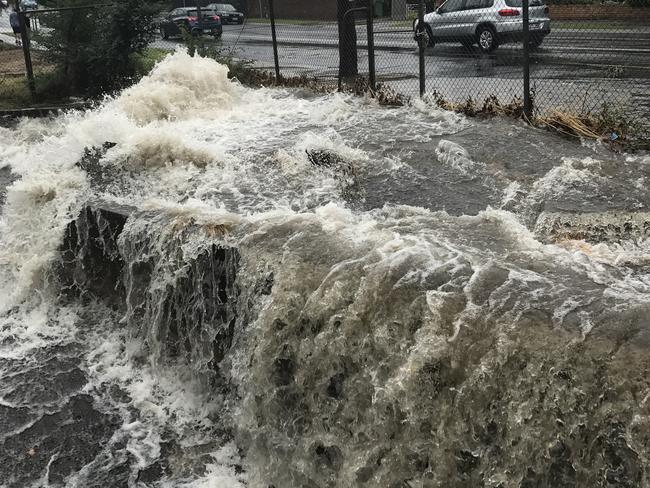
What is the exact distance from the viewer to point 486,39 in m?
9.08

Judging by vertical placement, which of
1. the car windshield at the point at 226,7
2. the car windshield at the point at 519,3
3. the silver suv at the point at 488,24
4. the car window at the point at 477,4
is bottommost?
the silver suv at the point at 488,24

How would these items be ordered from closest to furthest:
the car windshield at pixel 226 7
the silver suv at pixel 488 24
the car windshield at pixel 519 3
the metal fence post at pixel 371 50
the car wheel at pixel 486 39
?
the silver suv at pixel 488 24 → the car windshield at pixel 519 3 → the car wheel at pixel 486 39 → the metal fence post at pixel 371 50 → the car windshield at pixel 226 7

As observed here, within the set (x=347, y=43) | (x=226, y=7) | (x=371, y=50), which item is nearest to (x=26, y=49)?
(x=347, y=43)

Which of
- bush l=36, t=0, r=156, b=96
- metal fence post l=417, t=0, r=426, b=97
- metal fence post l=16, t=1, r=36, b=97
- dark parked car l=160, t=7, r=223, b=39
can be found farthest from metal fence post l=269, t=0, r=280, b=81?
metal fence post l=16, t=1, r=36, b=97

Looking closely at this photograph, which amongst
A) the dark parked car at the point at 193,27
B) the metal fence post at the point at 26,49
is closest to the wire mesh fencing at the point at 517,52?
the dark parked car at the point at 193,27

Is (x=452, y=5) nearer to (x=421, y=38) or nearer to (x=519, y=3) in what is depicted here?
(x=519, y=3)

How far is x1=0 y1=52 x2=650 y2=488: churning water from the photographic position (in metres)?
3.37

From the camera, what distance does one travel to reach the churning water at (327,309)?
3.37m

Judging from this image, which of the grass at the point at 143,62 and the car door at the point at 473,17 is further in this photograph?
the grass at the point at 143,62

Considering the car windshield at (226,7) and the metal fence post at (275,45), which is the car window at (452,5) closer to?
the metal fence post at (275,45)

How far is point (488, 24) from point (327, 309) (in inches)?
259

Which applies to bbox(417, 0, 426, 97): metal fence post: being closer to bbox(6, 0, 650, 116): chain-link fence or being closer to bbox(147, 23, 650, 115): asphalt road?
bbox(6, 0, 650, 116): chain-link fence

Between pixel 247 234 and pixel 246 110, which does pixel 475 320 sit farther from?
pixel 246 110

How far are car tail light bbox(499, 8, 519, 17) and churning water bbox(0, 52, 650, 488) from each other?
185 centimetres
